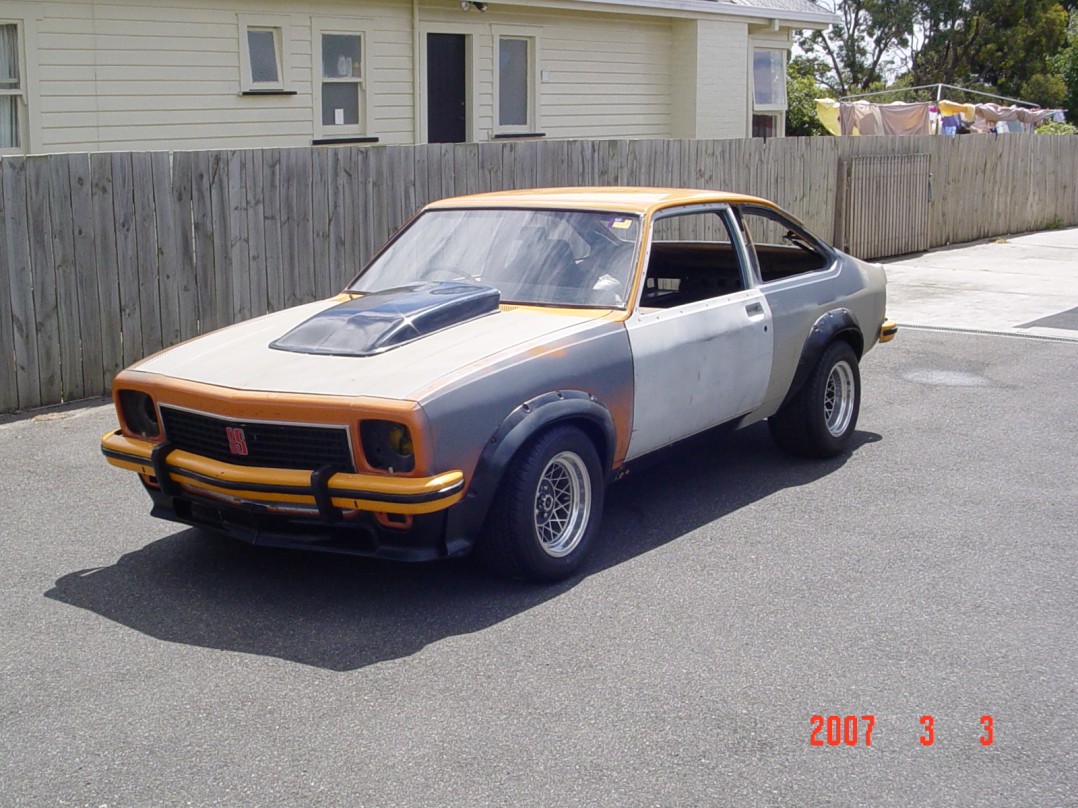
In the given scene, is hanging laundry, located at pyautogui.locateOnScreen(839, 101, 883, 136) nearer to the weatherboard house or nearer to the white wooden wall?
the weatherboard house

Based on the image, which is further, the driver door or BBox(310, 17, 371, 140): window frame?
BBox(310, 17, 371, 140): window frame

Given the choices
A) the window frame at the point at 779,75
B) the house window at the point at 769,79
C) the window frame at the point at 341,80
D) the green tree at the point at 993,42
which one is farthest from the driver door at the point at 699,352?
the green tree at the point at 993,42

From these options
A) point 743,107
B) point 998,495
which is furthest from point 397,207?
point 743,107

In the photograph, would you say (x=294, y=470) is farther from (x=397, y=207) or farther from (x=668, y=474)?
(x=397, y=207)

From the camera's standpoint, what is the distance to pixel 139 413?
5625 mm

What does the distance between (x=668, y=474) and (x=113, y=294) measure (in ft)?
14.4

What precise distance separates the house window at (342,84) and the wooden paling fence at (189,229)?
3.69m

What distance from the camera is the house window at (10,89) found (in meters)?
12.2

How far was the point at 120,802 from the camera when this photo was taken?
12.3 ft

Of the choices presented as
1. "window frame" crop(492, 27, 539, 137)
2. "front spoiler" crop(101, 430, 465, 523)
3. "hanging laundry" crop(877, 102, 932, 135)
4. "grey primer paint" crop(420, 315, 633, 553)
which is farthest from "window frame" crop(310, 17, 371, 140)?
"hanging laundry" crop(877, 102, 932, 135)

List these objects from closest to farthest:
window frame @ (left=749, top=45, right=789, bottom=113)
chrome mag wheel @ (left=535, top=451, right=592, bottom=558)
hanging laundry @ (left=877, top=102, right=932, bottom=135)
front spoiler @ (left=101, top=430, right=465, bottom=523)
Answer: front spoiler @ (left=101, top=430, right=465, bottom=523) → chrome mag wheel @ (left=535, top=451, right=592, bottom=558) → window frame @ (left=749, top=45, right=789, bottom=113) → hanging laundry @ (left=877, top=102, right=932, bottom=135)

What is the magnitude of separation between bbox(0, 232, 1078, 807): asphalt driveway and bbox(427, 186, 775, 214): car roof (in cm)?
154

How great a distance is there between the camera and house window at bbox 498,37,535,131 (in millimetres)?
17047

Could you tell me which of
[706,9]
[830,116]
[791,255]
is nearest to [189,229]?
[791,255]
